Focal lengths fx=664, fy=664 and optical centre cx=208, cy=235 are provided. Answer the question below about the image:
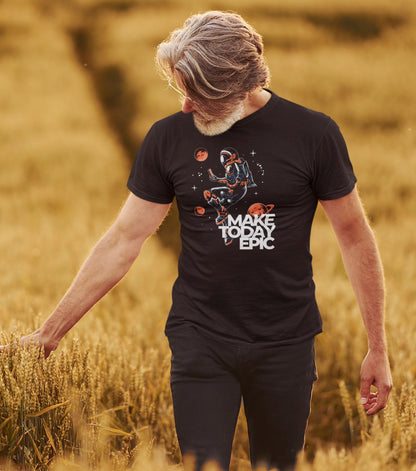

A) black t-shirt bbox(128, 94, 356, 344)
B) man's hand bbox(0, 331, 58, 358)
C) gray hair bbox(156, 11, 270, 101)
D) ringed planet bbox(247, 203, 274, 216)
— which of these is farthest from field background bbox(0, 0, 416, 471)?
gray hair bbox(156, 11, 270, 101)

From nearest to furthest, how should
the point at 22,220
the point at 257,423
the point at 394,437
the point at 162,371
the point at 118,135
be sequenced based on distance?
the point at 257,423
the point at 394,437
the point at 162,371
the point at 22,220
the point at 118,135

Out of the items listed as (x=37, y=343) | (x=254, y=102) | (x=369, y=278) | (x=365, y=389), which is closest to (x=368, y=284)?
(x=369, y=278)

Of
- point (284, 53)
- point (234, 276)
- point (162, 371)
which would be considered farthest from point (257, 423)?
point (284, 53)

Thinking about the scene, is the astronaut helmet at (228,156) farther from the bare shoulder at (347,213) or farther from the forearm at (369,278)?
the forearm at (369,278)

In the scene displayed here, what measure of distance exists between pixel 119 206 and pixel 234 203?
5.61 meters

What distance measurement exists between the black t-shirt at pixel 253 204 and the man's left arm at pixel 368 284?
139 millimetres

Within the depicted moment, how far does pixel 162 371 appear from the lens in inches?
139

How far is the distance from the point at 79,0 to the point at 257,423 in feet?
Answer: 64.0

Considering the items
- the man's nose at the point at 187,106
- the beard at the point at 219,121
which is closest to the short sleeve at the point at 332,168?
the beard at the point at 219,121

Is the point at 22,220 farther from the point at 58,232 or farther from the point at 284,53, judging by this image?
the point at 284,53

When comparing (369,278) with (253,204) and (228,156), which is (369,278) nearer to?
(253,204)

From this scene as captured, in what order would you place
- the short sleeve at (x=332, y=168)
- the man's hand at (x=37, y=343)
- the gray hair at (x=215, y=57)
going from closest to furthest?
the gray hair at (x=215, y=57) → the short sleeve at (x=332, y=168) → the man's hand at (x=37, y=343)

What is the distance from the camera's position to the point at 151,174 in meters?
2.35

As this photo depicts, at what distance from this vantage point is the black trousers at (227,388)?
2.26 metres
